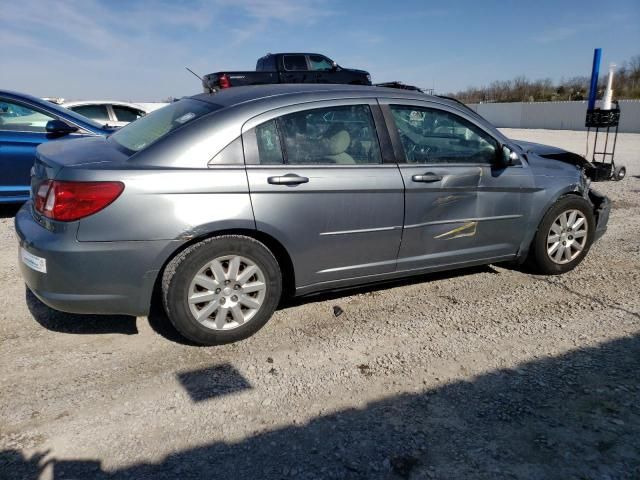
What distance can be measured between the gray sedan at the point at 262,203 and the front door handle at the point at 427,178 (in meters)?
0.01

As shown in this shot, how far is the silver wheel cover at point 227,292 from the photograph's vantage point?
307 centimetres

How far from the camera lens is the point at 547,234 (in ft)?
14.0

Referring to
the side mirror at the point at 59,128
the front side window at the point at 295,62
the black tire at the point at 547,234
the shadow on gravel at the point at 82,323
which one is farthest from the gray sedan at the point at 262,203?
the front side window at the point at 295,62

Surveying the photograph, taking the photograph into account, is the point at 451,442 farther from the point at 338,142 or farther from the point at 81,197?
the point at 81,197

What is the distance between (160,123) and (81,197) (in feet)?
3.10

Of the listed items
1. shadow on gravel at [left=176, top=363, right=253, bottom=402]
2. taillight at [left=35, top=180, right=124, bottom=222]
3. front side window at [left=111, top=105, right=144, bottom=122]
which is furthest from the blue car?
front side window at [left=111, top=105, right=144, bottom=122]

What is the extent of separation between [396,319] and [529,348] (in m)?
0.91

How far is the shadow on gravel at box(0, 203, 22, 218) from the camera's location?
652cm

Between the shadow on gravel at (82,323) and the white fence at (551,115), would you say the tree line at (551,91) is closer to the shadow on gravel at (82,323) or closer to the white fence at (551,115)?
the white fence at (551,115)

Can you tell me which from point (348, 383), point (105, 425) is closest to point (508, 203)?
point (348, 383)

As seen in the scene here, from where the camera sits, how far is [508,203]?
400 cm

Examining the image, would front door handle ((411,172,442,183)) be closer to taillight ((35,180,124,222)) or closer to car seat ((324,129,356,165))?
car seat ((324,129,356,165))

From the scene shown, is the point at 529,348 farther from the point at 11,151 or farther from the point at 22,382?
the point at 11,151

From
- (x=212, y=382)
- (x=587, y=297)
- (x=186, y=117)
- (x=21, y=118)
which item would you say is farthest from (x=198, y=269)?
(x=21, y=118)
